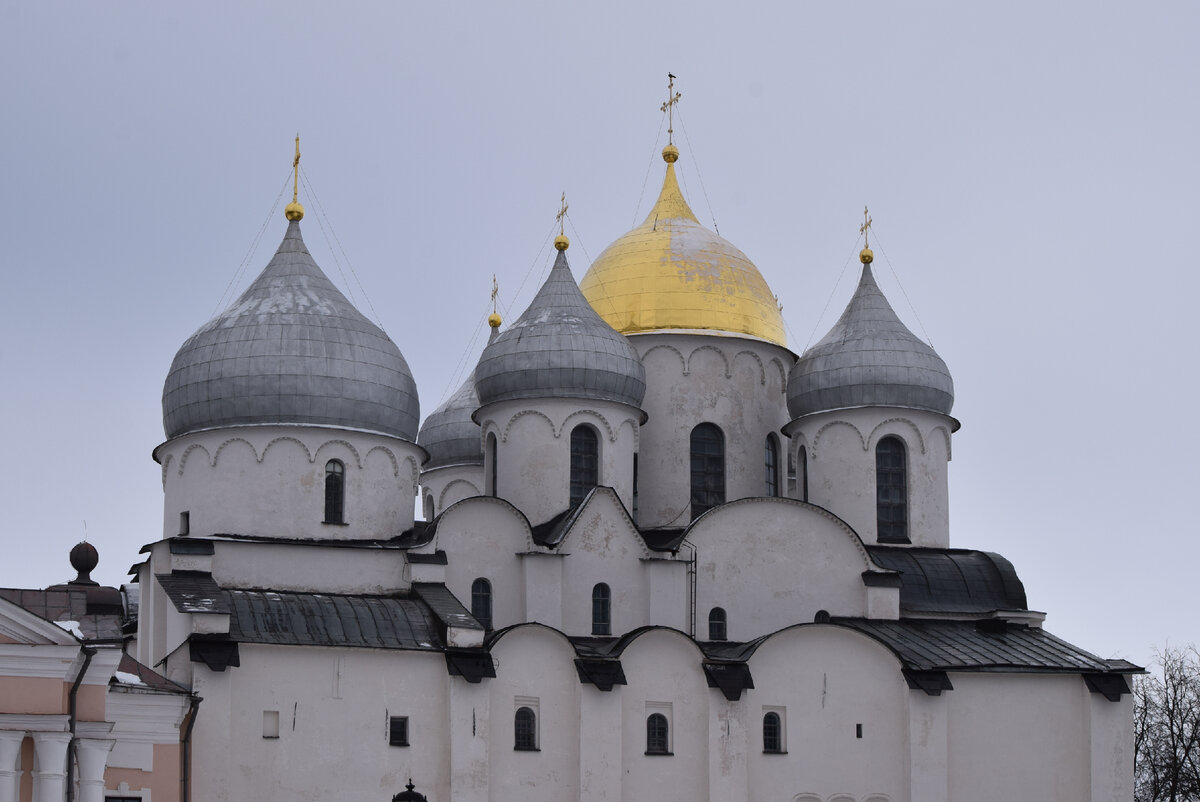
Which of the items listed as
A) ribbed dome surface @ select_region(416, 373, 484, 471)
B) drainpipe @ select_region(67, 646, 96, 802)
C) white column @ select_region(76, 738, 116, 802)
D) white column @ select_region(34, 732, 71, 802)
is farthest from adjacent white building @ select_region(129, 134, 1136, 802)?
ribbed dome surface @ select_region(416, 373, 484, 471)

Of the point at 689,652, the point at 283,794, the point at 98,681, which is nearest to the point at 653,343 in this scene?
the point at 689,652

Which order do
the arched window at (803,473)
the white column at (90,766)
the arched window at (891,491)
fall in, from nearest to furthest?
1. the white column at (90,766)
2. the arched window at (891,491)
3. the arched window at (803,473)

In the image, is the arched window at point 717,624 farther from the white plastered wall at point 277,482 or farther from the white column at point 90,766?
the white column at point 90,766

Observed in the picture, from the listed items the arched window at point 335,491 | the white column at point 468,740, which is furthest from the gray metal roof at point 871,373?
the white column at point 468,740

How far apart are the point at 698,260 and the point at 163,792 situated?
1469cm

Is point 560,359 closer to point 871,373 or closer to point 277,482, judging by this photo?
point 277,482

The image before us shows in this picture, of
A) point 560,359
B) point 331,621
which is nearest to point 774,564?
point 560,359

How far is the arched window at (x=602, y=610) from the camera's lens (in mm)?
30938

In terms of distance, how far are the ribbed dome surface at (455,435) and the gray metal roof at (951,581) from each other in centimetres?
927

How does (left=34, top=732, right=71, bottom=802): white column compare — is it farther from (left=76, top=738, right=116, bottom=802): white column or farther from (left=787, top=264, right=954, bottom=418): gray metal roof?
(left=787, top=264, right=954, bottom=418): gray metal roof

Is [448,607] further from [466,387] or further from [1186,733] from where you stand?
[1186,733]

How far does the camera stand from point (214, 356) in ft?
101

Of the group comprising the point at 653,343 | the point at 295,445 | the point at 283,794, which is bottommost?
the point at 283,794

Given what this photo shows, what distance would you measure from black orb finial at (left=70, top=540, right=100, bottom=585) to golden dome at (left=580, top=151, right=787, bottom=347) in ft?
32.2
